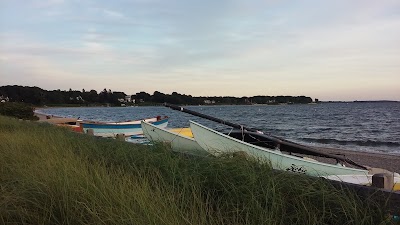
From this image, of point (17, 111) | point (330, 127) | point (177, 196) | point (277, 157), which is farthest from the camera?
point (330, 127)

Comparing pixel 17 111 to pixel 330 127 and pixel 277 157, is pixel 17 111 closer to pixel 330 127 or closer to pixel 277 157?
pixel 277 157

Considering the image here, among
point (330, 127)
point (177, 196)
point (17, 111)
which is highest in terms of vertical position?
point (177, 196)

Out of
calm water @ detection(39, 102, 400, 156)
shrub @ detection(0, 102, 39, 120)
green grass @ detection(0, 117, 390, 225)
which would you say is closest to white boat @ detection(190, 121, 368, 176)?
green grass @ detection(0, 117, 390, 225)

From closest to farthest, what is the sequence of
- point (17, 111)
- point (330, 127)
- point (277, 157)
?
1. point (277, 157)
2. point (17, 111)
3. point (330, 127)

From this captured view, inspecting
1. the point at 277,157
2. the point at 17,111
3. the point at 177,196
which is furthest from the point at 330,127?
the point at 177,196

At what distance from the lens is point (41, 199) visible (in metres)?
3.69

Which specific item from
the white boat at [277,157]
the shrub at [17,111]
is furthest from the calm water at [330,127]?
the shrub at [17,111]

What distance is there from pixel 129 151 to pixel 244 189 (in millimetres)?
2615

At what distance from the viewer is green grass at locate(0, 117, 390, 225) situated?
10.5 ft

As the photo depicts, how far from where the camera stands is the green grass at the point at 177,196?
10.5 feet

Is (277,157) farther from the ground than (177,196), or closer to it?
closer to it

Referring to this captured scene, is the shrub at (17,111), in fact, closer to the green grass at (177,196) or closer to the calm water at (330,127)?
the calm water at (330,127)

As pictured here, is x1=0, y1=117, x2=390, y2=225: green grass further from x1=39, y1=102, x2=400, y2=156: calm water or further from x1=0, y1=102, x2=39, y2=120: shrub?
x1=0, y1=102, x2=39, y2=120: shrub

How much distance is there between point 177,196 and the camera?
365 centimetres
